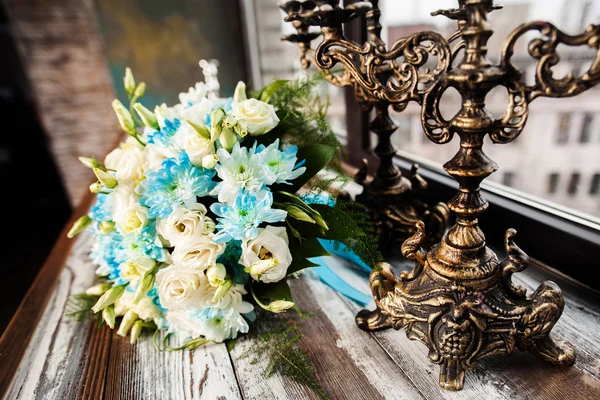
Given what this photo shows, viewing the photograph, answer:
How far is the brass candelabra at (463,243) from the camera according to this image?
1.23 ft

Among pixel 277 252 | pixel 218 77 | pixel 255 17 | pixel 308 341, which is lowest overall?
pixel 308 341

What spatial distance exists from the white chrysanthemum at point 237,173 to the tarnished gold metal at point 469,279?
21 cm

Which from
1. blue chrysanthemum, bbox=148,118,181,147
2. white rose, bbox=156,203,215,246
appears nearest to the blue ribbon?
white rose, bbox=156,203,215,246

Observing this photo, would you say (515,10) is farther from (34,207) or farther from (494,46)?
(34,207)

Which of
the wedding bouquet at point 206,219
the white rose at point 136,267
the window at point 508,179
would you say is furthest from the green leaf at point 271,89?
the window at point 508,179

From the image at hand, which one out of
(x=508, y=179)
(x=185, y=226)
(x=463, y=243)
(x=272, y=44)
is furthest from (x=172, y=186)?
(x=272, y=44)

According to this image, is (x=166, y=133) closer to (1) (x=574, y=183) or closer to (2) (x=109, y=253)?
(2) (x=109, y=253)

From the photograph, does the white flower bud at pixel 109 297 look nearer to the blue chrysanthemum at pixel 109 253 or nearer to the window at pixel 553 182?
the blue chrysanthemum at pixel 109 253

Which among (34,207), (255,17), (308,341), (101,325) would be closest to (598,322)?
(308,341)

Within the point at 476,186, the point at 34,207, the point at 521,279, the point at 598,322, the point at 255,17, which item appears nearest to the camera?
the point at 476,186

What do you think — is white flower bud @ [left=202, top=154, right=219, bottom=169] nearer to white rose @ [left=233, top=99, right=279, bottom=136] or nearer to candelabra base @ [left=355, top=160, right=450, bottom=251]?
white rose @ [left=233, top=99, right=279, bottom=136]

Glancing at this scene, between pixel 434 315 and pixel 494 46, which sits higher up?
pixel 494 46

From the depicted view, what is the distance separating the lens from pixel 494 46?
0.82m

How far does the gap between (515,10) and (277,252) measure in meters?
0.68
